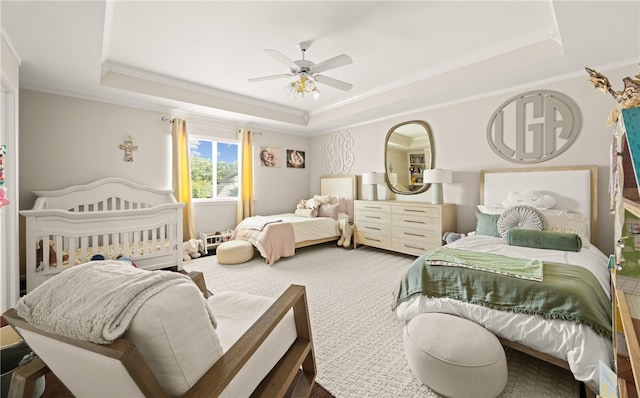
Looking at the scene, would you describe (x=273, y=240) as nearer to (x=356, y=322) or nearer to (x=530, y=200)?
(x=356, y=322)

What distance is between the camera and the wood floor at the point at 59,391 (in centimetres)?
139

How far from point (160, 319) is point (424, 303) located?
6.24ft

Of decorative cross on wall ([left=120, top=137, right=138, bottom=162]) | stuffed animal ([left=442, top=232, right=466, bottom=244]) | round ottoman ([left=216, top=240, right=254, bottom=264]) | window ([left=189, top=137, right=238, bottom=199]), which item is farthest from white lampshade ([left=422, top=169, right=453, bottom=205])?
decorative cross on wall ([left=120, top=137, right=138, bottom=162])

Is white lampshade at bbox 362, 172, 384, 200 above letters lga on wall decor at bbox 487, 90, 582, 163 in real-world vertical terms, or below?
below

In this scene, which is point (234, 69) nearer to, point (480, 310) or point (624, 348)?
point (480, 310)

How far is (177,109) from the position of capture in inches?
171

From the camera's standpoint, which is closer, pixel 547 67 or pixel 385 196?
pixel 547 67

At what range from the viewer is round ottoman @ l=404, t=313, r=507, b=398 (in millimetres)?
1383

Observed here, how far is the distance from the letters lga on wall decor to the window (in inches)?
175

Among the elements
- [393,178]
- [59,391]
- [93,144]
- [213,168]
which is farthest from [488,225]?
[93,144]

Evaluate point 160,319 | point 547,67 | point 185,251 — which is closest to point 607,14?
point 547,67

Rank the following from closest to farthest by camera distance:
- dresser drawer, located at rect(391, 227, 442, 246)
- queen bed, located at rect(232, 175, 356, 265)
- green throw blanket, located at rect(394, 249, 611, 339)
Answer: green throw blanket, located at rect(394, 249, 611, 339), dresser drawer, located at rect(391, 227, 442, 246), queen bed, located at rect(232, 175, 356, 265)

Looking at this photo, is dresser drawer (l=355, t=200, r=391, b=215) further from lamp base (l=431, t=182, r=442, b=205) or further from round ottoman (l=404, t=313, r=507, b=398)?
round ottoman (l=404, t=313, r=507, b=398)

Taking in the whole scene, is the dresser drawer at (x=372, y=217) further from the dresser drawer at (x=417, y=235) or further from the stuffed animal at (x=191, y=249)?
the stuffed animal at (x=191, y=249)
